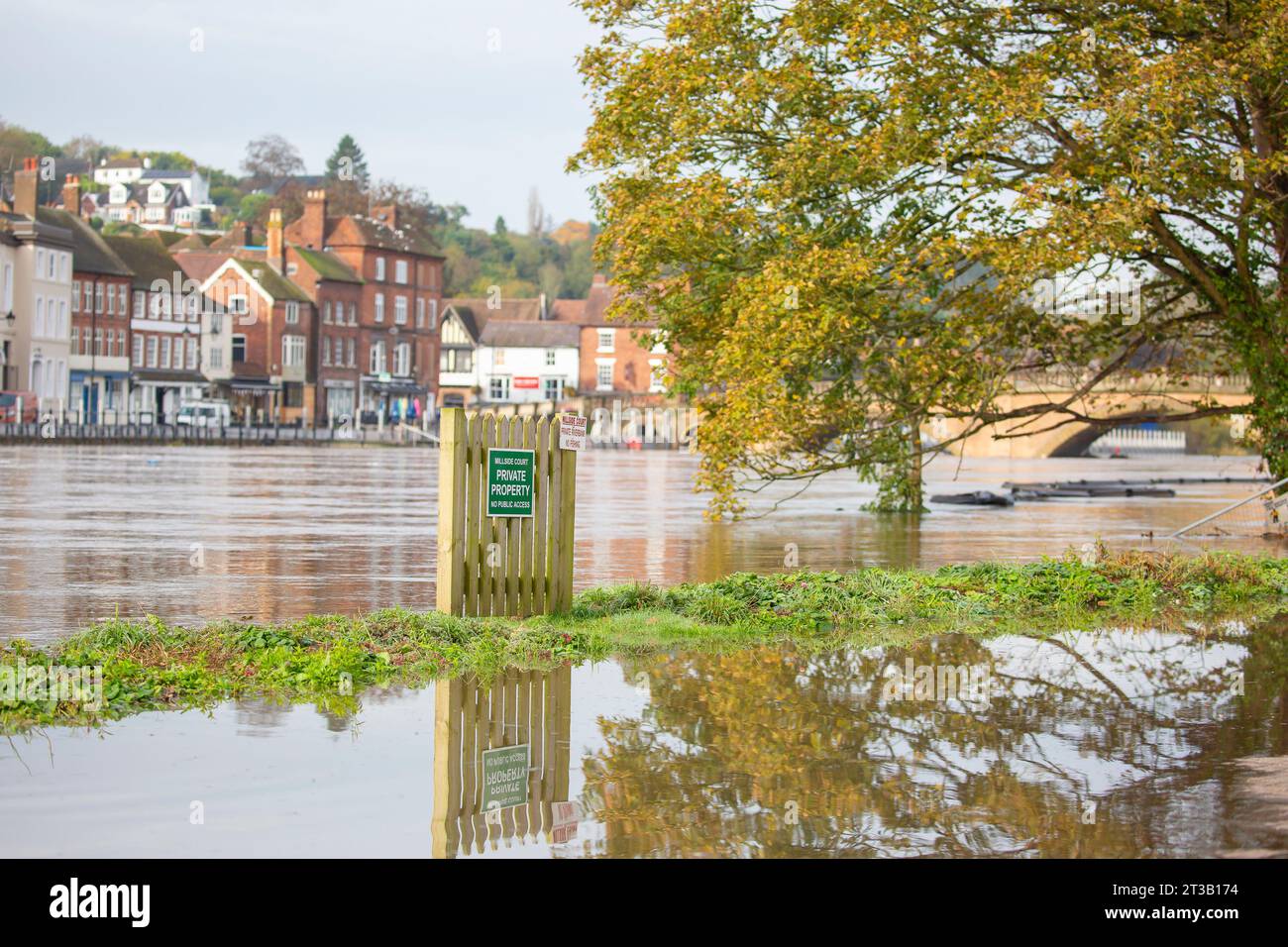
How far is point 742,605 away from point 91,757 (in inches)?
299

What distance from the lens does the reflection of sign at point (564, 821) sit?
24.0ft

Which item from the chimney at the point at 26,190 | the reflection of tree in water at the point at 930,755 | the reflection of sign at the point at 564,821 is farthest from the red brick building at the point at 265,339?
the reflection of sign at the point at 564,821

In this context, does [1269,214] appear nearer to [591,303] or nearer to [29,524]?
[29,524]

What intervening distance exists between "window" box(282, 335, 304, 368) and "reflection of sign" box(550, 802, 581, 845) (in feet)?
383

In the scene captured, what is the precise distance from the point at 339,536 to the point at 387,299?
109222 millimetres

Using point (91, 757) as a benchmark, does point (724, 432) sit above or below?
above

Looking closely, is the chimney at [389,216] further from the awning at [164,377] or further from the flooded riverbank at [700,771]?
the flooded riverbank at [700,771]

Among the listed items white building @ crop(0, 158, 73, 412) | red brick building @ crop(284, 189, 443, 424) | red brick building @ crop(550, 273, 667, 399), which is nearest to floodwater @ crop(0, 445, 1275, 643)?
white building @ crop(0, 158, 73, 412)

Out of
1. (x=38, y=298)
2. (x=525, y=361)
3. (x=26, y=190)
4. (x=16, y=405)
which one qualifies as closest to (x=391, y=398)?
(x=525, y=361)

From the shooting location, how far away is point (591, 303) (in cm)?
13812

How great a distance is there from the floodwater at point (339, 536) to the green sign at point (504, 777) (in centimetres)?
557

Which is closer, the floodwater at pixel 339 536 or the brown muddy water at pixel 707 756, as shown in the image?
the brown muddy water at pixel 707 756
